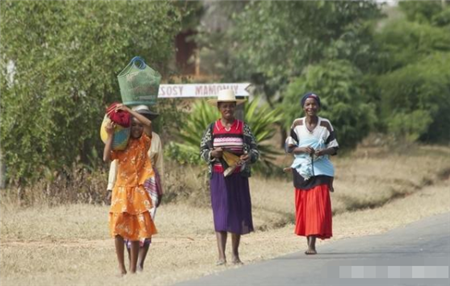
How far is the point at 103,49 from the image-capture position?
18.9 m

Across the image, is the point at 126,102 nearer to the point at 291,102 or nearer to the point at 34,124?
the point at 34,124

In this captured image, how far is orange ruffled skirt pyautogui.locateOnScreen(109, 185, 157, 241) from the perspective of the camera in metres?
11.1

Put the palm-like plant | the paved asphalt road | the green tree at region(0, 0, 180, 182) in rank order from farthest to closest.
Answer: the palm-like plant < the green tree at region(0, 0, 180, 182) < the paved asphalt road

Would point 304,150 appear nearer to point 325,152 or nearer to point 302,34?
point 325,152

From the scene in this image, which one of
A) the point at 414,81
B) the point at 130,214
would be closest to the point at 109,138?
the point at 130,214

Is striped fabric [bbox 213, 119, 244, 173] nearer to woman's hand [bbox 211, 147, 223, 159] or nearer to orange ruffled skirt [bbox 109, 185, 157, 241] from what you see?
woman's hand [bbox 211, 147, 223, 159]

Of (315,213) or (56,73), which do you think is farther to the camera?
(56,73)

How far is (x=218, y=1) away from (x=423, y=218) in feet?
66.5

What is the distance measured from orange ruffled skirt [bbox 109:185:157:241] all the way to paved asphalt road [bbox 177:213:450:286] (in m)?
0.78

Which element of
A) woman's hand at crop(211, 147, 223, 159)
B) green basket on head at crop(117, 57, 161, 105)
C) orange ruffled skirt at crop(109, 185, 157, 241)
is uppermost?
green basket on head at crop(117, 57, 161, 105)

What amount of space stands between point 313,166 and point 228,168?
1592 mm

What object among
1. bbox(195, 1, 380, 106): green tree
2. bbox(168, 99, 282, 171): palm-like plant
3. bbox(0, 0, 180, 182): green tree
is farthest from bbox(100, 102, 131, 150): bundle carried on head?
bbox(195, 1, 380, 106): green tree

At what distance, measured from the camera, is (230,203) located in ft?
40.1

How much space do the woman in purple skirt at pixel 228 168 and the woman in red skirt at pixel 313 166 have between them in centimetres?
124
